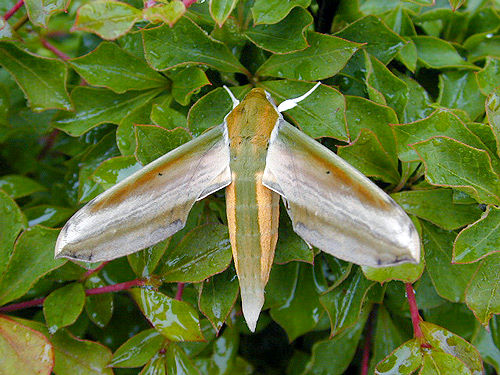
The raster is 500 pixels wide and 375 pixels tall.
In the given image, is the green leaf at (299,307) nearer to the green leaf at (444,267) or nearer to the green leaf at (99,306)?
the green leaf at (444,267)

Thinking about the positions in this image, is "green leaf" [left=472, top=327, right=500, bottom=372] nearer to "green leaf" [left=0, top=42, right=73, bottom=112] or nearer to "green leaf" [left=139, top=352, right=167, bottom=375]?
"green leaf" [left=139, top=352, right=167, bottom=375]

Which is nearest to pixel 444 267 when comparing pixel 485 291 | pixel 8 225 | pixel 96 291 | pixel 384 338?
pixel 485 291

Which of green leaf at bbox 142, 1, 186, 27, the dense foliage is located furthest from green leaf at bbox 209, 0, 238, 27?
green leaf at bbox 142, 1, 186, 27

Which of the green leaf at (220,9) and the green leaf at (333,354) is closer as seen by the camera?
the green leaf at (220,9)

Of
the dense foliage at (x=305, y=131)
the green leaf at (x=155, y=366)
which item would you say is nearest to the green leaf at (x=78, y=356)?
the dense foliage at (x=305, y=131)

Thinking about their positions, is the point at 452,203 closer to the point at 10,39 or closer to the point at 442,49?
the point at 442,49

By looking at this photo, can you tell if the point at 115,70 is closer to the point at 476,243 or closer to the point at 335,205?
the point at 335,205
